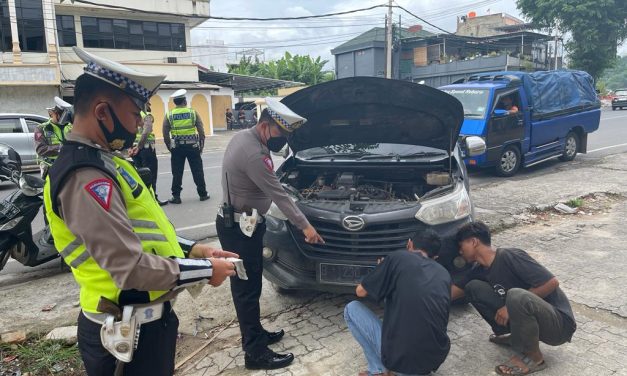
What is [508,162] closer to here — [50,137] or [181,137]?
[181,137]

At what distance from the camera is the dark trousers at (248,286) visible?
3.02 m

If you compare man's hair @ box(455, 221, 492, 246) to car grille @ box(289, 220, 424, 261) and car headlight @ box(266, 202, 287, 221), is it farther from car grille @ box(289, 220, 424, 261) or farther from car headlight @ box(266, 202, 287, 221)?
car headlight @ box(266, 202, 287, 221)

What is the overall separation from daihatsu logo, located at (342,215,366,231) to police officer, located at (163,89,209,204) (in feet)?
15.4

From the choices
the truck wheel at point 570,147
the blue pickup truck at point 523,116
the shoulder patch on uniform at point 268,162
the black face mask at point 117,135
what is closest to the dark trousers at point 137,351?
the black face mask at point 117,135

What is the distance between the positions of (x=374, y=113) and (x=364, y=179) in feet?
2.11

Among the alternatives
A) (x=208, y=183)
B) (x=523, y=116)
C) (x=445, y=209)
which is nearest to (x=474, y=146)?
(x=445, y=209)

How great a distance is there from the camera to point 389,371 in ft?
9.13

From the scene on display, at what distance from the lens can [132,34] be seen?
22.2m

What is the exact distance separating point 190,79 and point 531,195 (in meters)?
19.8

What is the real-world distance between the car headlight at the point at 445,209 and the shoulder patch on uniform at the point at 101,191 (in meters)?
2.31

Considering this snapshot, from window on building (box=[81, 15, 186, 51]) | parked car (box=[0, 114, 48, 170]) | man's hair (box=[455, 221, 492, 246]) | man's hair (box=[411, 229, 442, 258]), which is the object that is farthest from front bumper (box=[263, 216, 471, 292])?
window on building (box=[81, 15, 186, 51])

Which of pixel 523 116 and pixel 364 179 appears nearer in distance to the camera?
pixel 364 179

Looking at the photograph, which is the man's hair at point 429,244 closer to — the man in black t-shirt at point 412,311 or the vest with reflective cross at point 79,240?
the man in black t-shirt at point 412,311

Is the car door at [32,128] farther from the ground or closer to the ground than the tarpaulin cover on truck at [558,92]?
closer to the ground
